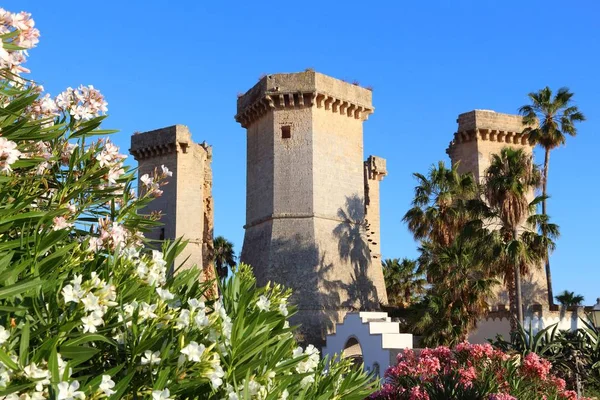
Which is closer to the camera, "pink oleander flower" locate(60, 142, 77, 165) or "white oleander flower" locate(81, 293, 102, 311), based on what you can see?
"white oleander flower" locate(81, 293, 102, 311)

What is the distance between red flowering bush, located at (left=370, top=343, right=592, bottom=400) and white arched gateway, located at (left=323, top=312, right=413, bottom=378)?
1014 centimetres

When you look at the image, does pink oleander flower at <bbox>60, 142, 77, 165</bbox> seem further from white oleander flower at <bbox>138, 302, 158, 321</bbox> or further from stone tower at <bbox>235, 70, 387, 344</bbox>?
stone tower at <bbox>235, 70, 387, 344</bbox>

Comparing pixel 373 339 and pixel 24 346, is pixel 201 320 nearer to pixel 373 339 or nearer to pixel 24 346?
pixel 24 346

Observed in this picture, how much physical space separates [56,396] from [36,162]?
5.69 ft

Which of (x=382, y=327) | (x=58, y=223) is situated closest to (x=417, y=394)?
(x=58, y=223)

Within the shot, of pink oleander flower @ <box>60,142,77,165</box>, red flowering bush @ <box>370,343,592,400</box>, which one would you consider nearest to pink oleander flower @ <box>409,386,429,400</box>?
red flowering bush @ <box>370,343,592,400</box>

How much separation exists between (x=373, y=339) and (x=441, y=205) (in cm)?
725

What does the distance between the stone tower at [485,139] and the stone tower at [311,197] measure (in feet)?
21.5

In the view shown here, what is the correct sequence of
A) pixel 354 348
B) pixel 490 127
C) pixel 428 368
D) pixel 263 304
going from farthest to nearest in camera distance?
pixel 490 127 → pixel 354 348 → pixel 428 368 → pixel 263 304

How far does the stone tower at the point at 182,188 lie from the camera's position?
34.7m

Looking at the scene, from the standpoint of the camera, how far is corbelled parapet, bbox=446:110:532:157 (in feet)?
111

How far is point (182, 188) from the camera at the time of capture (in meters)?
34.9

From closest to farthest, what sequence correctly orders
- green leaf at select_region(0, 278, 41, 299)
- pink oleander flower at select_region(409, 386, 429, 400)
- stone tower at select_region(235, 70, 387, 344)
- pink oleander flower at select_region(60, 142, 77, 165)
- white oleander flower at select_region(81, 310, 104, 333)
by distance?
green leaf at select_region(0, 278, 41, 299) → white oleander flower at select_region(81, 310, 104, 333) → pink oleander flower at select_region(60, 142, 77, 165) → pink oleander flower at select_region(409, 386, 429, 400) → stone tower at select_region(235, 70, 387, 344)

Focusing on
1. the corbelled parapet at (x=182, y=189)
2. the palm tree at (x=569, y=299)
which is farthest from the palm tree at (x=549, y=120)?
the corbelled parapet at (x=182, y=189)
